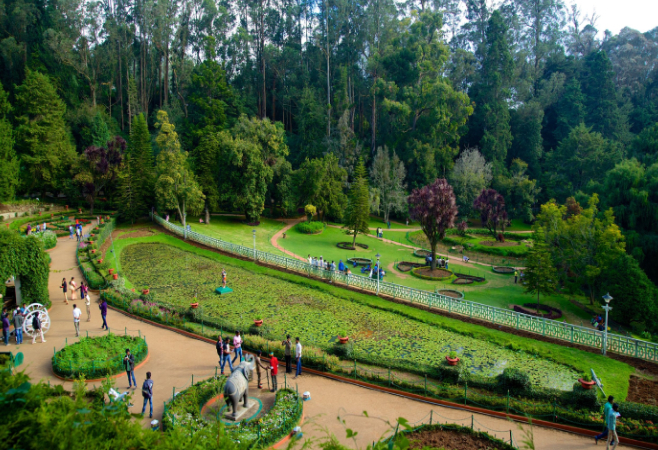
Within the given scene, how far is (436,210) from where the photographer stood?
33.3 metres

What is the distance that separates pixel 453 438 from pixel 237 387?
6406 millimetres

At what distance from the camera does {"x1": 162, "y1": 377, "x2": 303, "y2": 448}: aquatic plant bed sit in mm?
11812

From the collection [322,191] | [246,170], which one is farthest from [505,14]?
[246,170]

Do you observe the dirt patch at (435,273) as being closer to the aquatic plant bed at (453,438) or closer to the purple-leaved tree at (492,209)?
the purple-leaved tree at (492,209)

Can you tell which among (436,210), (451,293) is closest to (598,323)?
(451,293)

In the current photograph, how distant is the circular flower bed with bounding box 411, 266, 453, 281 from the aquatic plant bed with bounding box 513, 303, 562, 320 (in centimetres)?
667

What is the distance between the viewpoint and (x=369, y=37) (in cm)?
6894

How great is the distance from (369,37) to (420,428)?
6731cm

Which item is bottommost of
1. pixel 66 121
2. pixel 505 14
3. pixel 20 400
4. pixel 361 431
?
pixel 361 431

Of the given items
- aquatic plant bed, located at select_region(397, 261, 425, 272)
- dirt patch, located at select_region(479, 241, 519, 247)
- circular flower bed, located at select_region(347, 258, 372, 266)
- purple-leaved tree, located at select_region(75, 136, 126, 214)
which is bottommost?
aquatic plant bed, located at select_region(397, 261, 425, 272)

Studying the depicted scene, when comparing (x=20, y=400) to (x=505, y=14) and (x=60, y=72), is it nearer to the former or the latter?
(x=60, y=72)

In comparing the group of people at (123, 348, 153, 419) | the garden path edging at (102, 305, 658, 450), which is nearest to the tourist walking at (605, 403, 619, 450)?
the garden path edging at (102, 305, 658, 450)

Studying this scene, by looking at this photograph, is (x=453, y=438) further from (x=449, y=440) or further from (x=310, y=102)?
(x=310, y=102)

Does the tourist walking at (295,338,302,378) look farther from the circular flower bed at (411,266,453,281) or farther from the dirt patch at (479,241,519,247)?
the dirt patch at (479,241,519,247)
